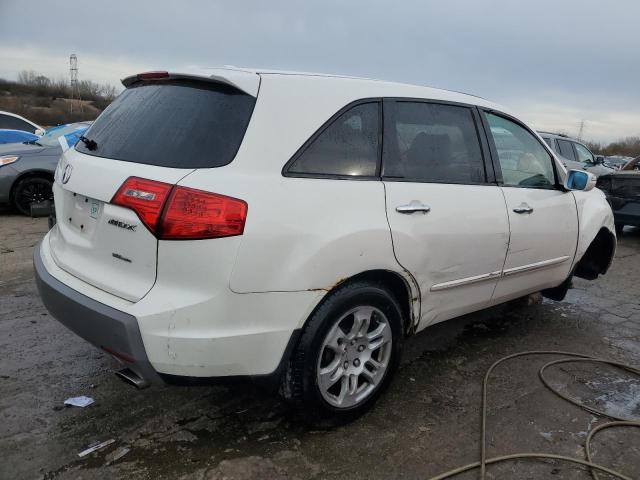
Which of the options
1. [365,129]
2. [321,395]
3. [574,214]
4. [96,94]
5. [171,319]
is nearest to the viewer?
[171,319]

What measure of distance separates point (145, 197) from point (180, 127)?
0.41m

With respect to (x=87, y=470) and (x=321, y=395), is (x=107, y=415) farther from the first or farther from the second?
(x=321, y=395)

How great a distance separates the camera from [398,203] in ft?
9.08

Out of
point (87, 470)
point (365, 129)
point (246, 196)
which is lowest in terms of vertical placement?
point (87, 470)

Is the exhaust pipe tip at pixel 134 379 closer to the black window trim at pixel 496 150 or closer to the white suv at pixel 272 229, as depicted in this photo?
the white suv at pixel 272 229

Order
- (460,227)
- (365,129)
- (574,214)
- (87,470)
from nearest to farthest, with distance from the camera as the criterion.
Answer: (87,470)
(365,129)
(460,227)
(574,214)

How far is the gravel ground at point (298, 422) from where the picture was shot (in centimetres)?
247

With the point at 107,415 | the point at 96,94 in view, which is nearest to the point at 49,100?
the point at 96,94

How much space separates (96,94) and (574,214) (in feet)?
208

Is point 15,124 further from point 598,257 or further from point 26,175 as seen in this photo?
point 598,257

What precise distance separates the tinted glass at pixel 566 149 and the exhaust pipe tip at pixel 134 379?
11.7 meters

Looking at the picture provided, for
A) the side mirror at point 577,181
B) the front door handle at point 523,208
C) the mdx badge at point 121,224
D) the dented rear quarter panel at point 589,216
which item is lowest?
the dented rear quarter panel at point 589,216

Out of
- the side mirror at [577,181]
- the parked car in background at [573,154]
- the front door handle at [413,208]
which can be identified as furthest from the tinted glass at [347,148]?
the parked car in background at [573,154]

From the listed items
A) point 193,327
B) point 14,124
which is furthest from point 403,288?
point 14,124
